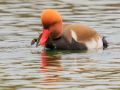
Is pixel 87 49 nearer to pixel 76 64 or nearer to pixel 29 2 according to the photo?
pixel 76 64

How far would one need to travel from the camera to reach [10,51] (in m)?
16.3

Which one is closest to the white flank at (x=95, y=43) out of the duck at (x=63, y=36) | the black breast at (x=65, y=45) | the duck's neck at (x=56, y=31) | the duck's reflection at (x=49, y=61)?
the duck at (x=63, y=36)

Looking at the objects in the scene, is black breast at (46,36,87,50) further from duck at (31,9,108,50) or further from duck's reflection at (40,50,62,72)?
duck's reflection at (40,50,62,72)

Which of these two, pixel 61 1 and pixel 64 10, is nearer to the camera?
Answer: pixel 64 10

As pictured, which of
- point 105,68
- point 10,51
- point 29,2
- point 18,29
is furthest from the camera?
point 29,2

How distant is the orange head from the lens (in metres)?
16.8

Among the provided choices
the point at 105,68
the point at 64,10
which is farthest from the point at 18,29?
the point at 105,68

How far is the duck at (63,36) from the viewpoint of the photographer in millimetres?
16828

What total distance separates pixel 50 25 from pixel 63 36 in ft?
1.26

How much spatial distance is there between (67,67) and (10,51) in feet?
7.77

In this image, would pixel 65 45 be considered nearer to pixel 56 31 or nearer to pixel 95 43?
pixel 56 31

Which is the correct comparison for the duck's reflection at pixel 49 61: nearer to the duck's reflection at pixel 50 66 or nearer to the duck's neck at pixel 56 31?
the duck's reflection at pixel 50 66

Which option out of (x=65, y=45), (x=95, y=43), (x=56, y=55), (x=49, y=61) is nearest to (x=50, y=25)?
(x=65, y=45)

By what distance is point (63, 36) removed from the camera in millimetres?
17109
